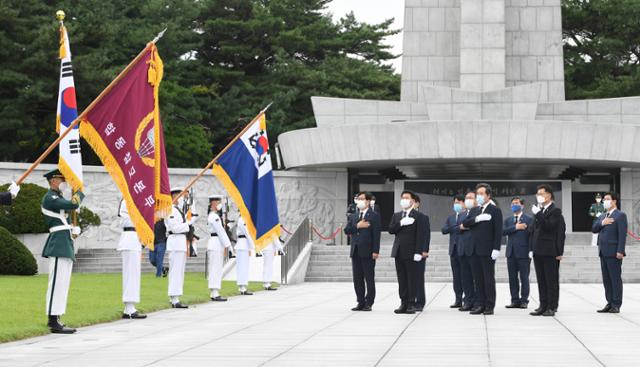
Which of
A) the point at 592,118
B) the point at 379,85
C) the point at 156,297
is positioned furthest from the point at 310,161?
the point at 156,297

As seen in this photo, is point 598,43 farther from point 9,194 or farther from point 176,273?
point 9,194

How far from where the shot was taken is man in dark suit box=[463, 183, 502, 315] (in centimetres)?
1558

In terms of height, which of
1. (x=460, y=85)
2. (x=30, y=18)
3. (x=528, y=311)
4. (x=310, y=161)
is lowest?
(x=528, y=311)

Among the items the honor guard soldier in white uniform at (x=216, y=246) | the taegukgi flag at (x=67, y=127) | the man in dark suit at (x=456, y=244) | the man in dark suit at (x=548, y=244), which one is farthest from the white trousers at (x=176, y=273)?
the man in dark suit at (x=548, y=244)

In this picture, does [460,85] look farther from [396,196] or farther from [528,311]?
[528,311]

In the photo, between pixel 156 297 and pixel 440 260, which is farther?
pixel 440 260

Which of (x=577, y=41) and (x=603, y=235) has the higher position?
(x=577, y=41)

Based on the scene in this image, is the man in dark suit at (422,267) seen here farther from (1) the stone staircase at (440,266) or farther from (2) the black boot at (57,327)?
(1) the stone staircase at (440,266)

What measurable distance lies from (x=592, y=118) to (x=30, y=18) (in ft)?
67.8

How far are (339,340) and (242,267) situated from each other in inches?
391

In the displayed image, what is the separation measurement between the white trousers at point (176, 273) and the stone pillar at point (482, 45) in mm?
22781

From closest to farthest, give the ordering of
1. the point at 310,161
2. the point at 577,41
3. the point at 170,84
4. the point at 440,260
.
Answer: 1. the point at 440,260
2. the point at 310,161
3. the point at 170,84
4. the point at 577,41

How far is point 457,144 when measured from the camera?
3475cm

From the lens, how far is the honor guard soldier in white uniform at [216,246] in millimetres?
18656
